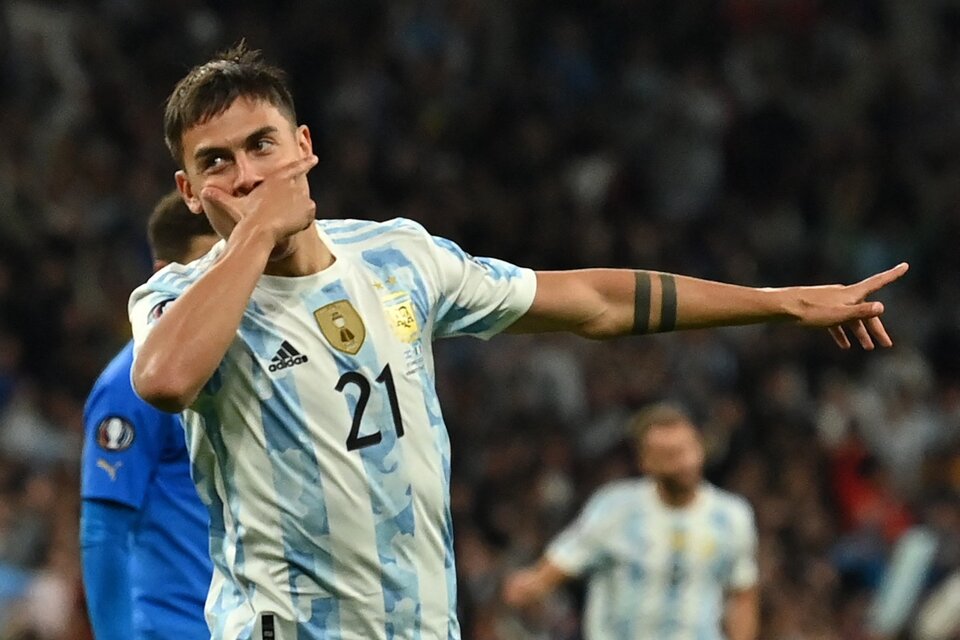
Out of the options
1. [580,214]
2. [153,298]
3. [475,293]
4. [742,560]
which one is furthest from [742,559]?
[580,214]

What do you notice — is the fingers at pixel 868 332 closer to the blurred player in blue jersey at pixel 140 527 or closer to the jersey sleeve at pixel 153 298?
the jersey sleeve at pixel 153 298

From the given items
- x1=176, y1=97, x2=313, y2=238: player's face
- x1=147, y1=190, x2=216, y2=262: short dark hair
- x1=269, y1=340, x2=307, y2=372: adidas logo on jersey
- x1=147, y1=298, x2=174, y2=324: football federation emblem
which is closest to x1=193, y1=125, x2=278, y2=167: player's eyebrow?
x1=176, y1=97, x2=313, y2=238: player's face

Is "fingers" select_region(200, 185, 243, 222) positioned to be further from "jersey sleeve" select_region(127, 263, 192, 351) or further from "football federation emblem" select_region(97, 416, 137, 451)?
"football federation emblem" select_region(97, 416, 137, 451)

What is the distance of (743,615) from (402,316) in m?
5.05

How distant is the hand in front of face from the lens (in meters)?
3.50

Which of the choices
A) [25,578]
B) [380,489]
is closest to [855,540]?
[25,578]

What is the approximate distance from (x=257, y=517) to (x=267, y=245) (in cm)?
55

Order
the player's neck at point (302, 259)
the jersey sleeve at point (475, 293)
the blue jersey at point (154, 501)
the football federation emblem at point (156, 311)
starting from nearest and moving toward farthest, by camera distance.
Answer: the football federation emblem at point (156, 311), the player's neck at point (302, 259), the jersey sleeve at point (475, 293), the blue jersey at point (154, 501)

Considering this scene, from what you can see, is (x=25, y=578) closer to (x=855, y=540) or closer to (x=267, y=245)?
(x=855, y=540)

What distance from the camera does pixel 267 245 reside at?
3.47 metres

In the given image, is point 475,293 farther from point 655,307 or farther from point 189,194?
point 189,194

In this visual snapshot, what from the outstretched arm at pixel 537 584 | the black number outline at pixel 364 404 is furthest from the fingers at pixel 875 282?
the outstretched arm at pixel 537 584

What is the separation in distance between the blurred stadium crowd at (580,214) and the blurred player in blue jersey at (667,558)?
1.87 metres

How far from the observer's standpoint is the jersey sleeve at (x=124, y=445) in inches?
190
